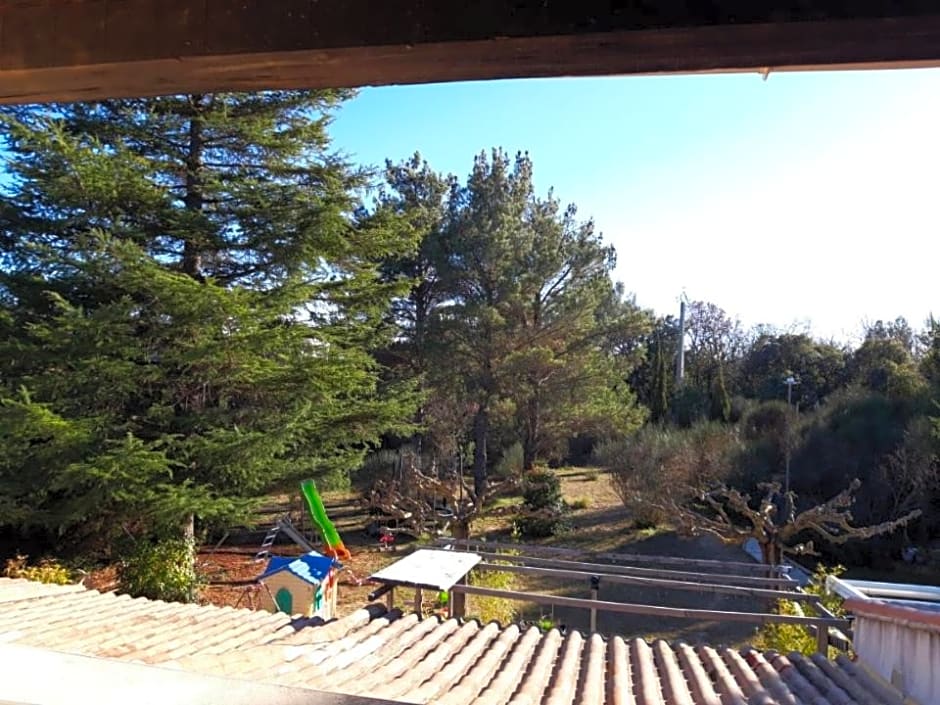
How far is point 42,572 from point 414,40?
9.01 metres

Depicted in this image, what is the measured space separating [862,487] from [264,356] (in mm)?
11257

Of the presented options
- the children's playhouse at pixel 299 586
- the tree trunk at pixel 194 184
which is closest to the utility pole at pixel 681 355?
the tree trunk at pixel 194 184

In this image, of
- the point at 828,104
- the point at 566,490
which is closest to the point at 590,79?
the point at 828,104

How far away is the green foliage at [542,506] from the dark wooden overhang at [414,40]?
12.7 meters

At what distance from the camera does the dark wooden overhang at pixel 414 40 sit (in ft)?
3.45

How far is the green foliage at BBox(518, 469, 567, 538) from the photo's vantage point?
14.0m

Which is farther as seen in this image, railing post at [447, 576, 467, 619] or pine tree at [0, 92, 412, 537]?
pine tree at [0, 92, 412, 537]

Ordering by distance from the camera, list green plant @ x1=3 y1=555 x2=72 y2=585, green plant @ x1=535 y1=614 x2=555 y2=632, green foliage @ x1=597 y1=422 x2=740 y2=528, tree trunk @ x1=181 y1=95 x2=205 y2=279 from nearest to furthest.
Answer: green plant @ x1=535 y1=614 x2=555 y2=632 < green plant @ x1=3 y1=555 x2=72 y2=585 < tree trunk @ x1=181 y1=95 x2=205 y2=279 < green foliage @ x1=597 y1=422 x2=740 y2=528

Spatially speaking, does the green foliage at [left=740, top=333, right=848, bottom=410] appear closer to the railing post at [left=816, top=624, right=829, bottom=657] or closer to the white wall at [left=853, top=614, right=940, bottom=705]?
the railing post at [left=816, top=624, right=829, bottom=657]

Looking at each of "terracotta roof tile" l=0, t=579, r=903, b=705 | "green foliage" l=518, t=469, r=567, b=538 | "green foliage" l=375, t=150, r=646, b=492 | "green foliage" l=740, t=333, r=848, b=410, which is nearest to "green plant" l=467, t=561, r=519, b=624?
"terracotta roof tile" l=0, t=579, r=903, b=705

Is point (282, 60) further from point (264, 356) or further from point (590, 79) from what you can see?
point (264, 356)

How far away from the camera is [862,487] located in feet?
41.3

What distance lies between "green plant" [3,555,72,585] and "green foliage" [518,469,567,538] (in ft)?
26.5

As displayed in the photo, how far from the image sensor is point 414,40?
1.16 metres
